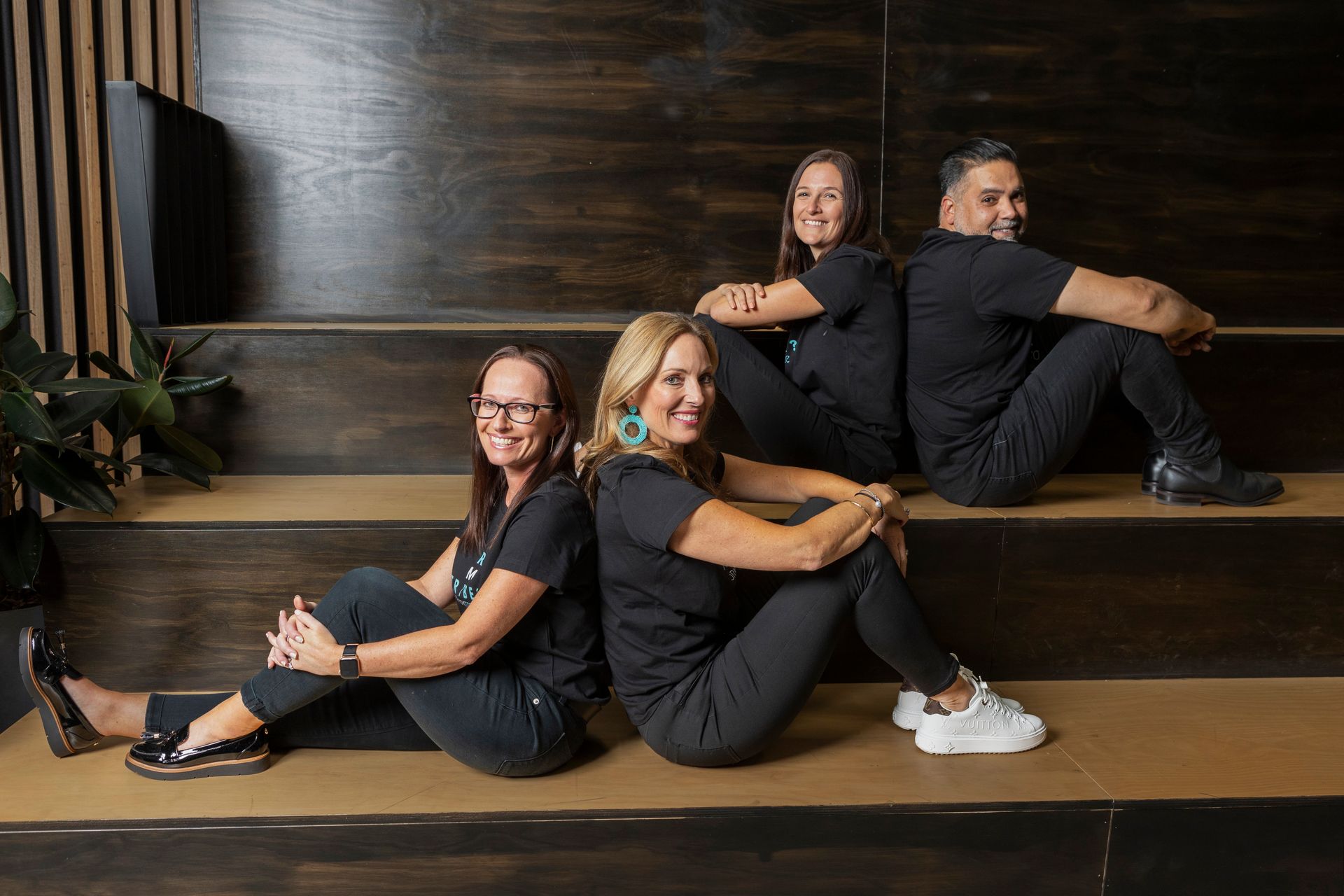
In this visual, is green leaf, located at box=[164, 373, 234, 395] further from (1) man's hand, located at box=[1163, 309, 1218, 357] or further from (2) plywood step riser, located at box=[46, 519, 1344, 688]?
(1) man's hand, located at box=[1163, 309, 1218, 357]

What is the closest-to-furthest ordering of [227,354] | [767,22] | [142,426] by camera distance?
[142,426] → [227,354] → [767,22]

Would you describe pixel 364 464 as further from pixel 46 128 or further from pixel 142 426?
pixel 46 128

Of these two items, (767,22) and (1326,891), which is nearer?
(1326,891)

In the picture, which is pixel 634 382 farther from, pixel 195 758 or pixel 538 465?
pixel 195 758

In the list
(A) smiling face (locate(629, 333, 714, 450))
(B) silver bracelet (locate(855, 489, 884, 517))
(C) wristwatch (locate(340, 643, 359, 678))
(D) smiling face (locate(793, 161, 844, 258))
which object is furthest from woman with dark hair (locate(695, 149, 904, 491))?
(C) wristwatch (locate(340, 643, 359, 678))

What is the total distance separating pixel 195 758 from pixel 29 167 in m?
1.90

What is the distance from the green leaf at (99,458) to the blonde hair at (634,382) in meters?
1.13

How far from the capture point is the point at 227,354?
8.69 ft

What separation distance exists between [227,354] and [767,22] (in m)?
1.86

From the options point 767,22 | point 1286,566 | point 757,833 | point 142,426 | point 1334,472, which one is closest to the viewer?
point 757,833

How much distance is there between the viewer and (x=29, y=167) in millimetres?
2842

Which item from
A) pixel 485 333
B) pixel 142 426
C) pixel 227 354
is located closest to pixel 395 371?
pixel 485 333

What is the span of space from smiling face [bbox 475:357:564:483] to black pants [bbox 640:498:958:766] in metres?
0.48

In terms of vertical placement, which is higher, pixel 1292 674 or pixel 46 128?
pixel 46 128
